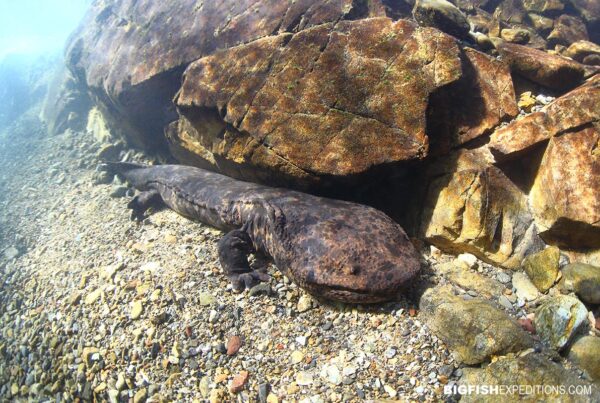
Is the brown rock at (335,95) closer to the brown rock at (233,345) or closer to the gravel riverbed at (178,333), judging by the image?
the gravel riverbed at (178,333)

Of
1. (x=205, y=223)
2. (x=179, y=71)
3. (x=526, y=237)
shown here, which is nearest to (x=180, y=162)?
(x=179, y=71)

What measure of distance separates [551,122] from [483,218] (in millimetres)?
1473

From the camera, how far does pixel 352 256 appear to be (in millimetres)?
4055

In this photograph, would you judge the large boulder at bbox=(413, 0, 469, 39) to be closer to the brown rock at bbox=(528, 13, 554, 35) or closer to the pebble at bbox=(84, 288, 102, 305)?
the brown rock at bbox=(528, 13, 554, 35)

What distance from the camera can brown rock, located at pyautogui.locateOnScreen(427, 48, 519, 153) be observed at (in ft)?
16.0

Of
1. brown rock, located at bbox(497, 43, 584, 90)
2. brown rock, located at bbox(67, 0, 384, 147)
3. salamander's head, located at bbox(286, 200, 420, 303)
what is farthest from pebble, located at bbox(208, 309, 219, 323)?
brown rock, located at bbox(497, 43, 584, 90)

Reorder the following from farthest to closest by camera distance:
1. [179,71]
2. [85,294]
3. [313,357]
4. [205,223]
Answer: [179,71], [205,223], [85,294], [313,357]

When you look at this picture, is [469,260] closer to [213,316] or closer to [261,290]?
[261,290]

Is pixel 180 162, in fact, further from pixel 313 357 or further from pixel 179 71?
pixel 313 357

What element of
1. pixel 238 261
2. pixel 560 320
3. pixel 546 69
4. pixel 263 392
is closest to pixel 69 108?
pixel 238 261

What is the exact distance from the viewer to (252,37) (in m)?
6.75

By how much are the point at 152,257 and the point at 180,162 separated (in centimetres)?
395

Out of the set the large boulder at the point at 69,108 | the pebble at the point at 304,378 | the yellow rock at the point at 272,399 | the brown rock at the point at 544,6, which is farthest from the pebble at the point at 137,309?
the large boulder at the point at 69,108

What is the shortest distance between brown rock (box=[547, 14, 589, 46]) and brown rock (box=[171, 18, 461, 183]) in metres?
4.30
